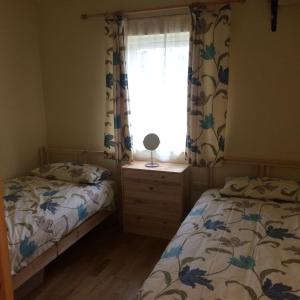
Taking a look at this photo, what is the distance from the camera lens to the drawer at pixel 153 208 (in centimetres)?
299

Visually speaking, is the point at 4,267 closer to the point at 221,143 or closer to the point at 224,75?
the point at 221,143

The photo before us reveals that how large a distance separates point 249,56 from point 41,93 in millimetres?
2391

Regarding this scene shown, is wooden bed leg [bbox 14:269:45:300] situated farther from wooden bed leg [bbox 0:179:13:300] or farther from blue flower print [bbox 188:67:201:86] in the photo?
blue flower print [bbox 188:67:201:86]

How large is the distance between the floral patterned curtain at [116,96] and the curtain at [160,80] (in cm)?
12

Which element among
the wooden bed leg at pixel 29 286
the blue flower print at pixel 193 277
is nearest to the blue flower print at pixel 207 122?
the blue flower print at pixel 193 277

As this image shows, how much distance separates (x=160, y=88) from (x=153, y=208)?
1.23 metres

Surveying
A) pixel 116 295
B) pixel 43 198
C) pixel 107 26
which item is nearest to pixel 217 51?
pixel 107 26

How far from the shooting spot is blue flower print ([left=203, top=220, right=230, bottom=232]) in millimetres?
2080

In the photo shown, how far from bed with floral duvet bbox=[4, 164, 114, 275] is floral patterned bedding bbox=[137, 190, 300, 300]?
96cm

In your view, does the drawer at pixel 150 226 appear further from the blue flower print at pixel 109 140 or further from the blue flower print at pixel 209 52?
the blue flower print at pixel 209 52

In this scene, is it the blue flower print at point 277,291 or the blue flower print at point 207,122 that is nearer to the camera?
the blue flower print at point 277,291

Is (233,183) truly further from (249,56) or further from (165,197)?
(249,56)

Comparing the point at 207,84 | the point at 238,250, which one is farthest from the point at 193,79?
the point at 238,250

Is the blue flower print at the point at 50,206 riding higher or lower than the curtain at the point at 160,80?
lower
